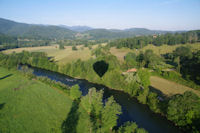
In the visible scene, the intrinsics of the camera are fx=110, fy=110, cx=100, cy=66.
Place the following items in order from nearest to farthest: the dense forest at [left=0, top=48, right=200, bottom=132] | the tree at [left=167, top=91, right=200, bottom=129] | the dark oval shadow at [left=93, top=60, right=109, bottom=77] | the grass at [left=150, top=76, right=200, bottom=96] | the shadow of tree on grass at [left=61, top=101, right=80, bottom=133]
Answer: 1. the tree at [left=167, top=91, right=200, bottom=129]
2. the dense forest at [left=0, top=48, right=200, bottom=132]
3. the shadow of tree on grass at [left=61, top=101, right=80, bottom=133]
4. the grass at [left=150, top=76, right=200, bottom=96]
5. the dark oval shadow at [left=93, top=60, right=109, bottom=77]

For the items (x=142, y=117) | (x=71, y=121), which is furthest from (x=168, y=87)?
(x=71, y=121)

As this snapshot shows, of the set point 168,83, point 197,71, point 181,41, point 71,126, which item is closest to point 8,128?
point 71,126

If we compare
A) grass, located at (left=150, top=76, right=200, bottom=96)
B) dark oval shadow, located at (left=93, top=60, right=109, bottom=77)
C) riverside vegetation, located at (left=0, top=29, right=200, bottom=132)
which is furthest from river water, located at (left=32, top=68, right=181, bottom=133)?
dark oval shadow, located at (left=93, top=60, right=109, bottom=77)

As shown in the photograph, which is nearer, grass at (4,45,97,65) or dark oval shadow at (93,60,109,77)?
dark oval shadow at (93,60,109,77)

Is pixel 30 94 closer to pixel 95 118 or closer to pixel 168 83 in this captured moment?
pixel 95 118

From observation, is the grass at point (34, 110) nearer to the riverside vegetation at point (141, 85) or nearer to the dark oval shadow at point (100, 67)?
the riverside vegetation at point (141, 85)

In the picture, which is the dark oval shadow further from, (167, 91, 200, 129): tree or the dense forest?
(167, 91, 200, 129): tree

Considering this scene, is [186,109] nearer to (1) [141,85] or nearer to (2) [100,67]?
(1) [141,85]
